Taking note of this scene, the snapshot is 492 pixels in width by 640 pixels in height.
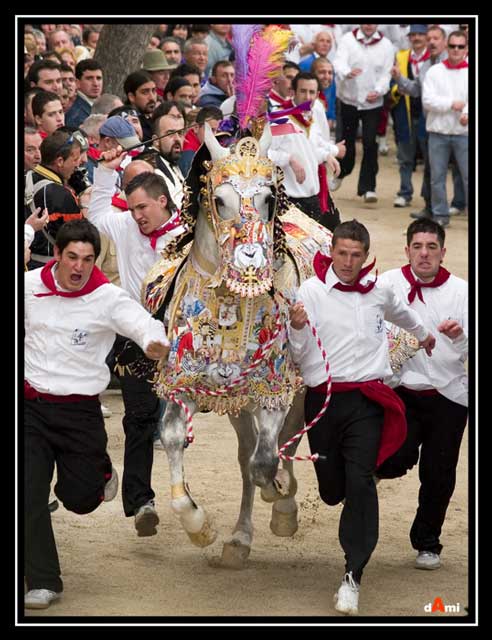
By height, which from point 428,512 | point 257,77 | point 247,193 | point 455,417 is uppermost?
point 257,77

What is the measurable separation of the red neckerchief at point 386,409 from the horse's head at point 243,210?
80 cm

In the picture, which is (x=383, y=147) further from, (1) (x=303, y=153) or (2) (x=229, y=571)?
(2) (x=229, y=571)

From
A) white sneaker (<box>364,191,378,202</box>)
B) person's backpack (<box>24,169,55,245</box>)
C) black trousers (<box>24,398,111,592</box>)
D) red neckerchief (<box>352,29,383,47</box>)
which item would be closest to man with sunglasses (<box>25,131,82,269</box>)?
person's backpack (<box>24,169,55,245</box>)

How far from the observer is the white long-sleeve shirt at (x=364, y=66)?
19469 millimetres

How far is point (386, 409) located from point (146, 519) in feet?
5.83

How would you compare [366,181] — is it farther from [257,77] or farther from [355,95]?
[257,77]

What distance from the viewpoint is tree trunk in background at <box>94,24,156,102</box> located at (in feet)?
55.0

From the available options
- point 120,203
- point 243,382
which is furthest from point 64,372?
point 120,203

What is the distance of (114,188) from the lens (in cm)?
973

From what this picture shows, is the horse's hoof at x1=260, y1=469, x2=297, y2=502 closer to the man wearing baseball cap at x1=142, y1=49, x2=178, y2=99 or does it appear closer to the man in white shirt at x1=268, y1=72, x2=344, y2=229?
the man in white shirt at x1=268, y1=72, x2=344, y2=229

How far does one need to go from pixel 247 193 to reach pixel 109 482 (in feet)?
5.91

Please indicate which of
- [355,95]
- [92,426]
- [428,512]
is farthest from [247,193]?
[355,95]

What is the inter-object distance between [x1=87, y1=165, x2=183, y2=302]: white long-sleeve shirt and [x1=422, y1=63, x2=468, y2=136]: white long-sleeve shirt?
31.0ft
